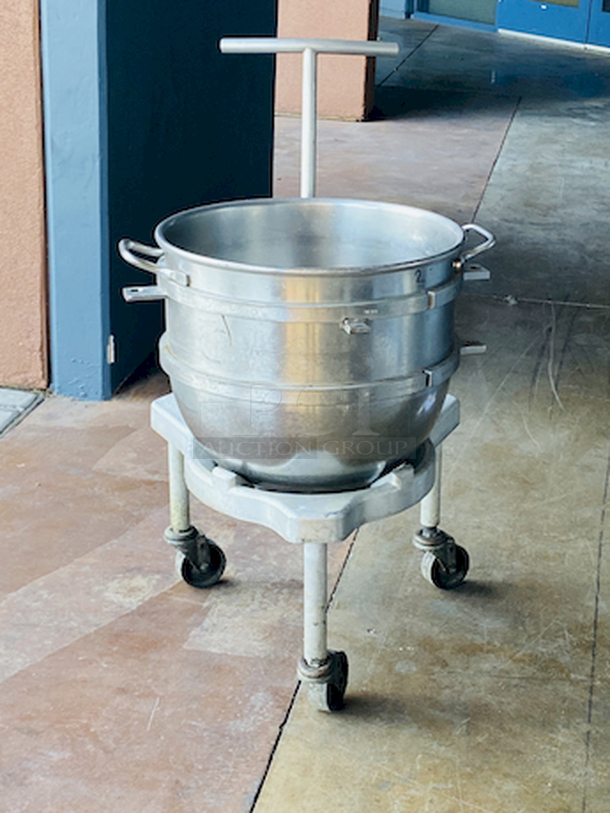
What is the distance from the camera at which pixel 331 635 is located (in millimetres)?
2092

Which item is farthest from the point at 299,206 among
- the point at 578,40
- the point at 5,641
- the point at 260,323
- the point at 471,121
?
the point at 578,40

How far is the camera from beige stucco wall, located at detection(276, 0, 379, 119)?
23.4ft

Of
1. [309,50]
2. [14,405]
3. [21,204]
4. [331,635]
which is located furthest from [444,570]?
[21,204]

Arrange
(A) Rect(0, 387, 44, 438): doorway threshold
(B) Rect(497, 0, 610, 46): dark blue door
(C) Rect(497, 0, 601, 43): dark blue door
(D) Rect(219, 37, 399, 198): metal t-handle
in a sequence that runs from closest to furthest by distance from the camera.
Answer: (D) Rect(219, 37, 399, 198): metal t-handle < (A) Rect(0, 387, 44, 438): doorway threshold < (B) Rect(497, 0, 610, 46): dark blue door < (C) Rect(497, 0, 601, 43): dark blue door

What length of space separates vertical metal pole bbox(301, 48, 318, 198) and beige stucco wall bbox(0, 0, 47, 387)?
48.7 inches

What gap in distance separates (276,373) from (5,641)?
2.76ft

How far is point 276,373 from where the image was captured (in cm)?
162

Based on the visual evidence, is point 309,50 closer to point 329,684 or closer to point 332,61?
point 329,684

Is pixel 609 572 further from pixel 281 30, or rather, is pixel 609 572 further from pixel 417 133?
pixel 281 30

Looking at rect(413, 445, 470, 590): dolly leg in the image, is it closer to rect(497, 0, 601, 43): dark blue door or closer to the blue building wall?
the blue building wall

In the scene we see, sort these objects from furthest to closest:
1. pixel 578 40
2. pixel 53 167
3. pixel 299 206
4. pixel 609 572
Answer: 1. pixel 578 40
2. pixel 53 167
3. pixel 609 572
4. pixel 299 206

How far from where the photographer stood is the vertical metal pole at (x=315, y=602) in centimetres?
175

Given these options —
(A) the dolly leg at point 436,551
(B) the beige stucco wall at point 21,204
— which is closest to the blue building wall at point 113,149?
(B) the beige stucco wall at point 21,204

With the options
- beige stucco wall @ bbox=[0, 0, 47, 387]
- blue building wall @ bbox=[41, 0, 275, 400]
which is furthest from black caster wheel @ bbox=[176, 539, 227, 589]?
beige stucco wall @ bbox=[0, 0, 47, 387]
